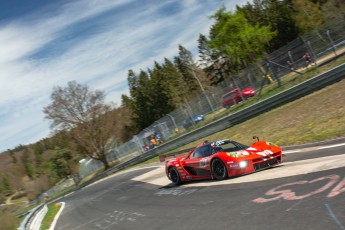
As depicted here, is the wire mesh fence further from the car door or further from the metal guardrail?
the car door

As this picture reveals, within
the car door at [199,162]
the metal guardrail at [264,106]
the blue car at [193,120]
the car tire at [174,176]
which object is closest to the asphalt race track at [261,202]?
the car door at [199,162]

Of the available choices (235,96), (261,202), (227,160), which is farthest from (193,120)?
(261,202)

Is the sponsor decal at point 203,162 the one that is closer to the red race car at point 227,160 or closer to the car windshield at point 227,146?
the red race car at point 227,160

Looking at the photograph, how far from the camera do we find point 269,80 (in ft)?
110

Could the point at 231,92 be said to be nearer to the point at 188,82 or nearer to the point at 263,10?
the point at 263,10

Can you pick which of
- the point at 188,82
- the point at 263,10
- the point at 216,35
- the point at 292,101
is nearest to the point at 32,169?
the point at 188,82

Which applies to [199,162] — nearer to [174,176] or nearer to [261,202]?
[174,176]

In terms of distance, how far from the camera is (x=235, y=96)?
33000mm

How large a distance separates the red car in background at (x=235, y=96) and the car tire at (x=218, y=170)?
65.8 feet

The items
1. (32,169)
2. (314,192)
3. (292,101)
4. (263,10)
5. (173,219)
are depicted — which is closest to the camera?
(314,192)

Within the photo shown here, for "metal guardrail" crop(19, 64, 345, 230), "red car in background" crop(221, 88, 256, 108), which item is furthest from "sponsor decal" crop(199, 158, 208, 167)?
"red car in background" crop(221, 88, 256, 108)

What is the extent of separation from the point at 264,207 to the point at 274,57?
2501cm

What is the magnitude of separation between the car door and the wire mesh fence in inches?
535

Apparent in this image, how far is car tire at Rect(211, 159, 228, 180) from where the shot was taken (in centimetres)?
1227
